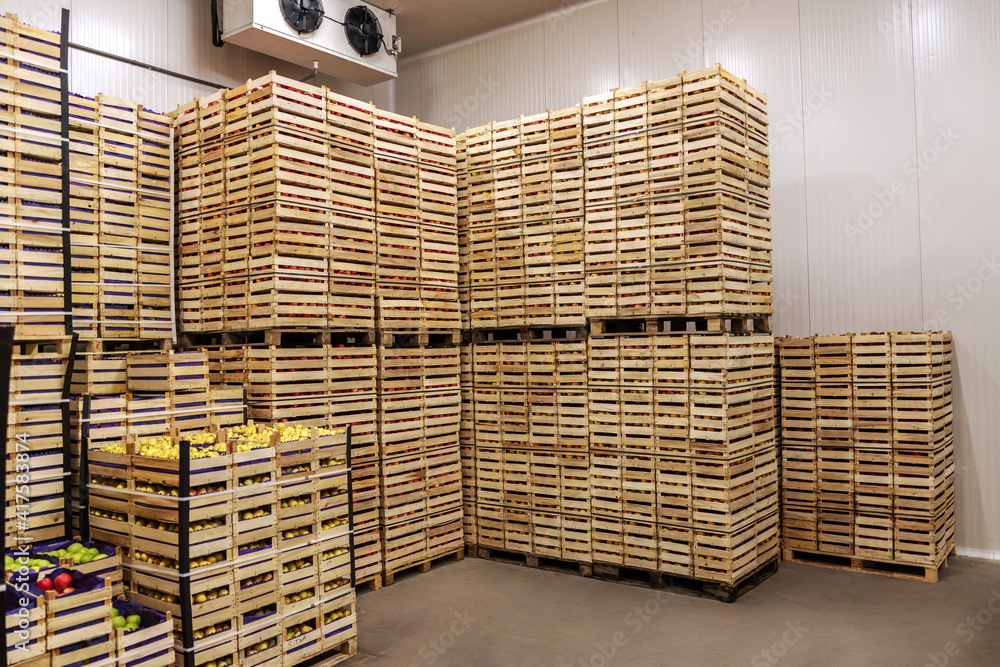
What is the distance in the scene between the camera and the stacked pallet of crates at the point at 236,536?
586cm

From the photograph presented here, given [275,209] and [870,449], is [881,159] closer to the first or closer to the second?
[870,449]

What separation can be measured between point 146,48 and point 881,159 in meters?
9.78

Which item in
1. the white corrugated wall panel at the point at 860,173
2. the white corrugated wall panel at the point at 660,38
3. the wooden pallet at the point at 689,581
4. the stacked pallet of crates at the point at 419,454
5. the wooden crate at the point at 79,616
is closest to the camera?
the wooden crate at the point at 79,616

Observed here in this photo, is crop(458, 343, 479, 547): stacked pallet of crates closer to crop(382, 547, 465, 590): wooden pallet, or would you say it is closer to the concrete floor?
crop(382, 547, 465, 590): wooden pallet

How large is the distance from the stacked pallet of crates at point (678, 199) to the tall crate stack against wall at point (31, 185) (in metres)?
5.37

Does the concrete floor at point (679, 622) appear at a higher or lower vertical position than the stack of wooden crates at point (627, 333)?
lower

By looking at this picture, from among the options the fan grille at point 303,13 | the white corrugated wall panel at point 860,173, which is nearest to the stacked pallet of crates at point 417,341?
the fan grille at point 303,13

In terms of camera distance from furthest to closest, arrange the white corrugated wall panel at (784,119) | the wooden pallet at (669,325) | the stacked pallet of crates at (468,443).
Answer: the white corrugated wall panel at (784,119) → the stacked pallet of crates at (468,443) → the wooden pallet at (669,325)

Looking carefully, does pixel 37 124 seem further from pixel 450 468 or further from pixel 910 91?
pixel 910 91

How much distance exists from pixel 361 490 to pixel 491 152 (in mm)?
4423

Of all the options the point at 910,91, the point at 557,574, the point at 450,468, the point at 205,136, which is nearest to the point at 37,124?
the point at 205,136

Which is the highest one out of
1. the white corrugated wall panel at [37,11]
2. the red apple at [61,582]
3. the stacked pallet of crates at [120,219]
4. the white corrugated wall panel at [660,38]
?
the white corrugated wall panel at [660,38]

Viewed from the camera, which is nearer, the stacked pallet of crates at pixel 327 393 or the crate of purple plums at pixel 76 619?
the crate of purple plums at pixel 76 619

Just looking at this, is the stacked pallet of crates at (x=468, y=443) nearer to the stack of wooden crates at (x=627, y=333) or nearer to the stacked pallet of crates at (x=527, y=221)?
the stack of wooden crates at (x=627, y=333)
